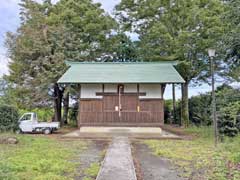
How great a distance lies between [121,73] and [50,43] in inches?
271

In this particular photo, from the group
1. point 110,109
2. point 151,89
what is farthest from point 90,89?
point 151,89

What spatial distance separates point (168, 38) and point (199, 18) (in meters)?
2.31

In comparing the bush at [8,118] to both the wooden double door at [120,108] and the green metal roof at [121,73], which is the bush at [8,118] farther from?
the wooden double door at [120,108]

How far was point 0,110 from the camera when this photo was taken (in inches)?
666

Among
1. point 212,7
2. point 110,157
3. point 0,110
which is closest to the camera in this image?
point 110,157

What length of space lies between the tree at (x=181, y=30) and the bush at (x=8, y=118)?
1013 centimetres

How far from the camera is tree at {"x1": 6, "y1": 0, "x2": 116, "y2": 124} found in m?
21.2

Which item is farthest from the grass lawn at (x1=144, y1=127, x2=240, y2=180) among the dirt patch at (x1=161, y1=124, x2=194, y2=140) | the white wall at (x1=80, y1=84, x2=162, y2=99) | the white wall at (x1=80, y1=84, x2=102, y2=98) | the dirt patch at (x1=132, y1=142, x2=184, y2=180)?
the white wall at (x1=80, y1=84, x2=102, y2=98)

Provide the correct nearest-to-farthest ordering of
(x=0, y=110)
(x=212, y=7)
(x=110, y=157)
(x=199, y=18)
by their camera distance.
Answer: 1. (x=110, y=157)
2. (x=0, y=110)
3. (x=199, y=18)
4. (x=212, y=7)

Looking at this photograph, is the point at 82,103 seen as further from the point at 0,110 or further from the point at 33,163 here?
the point at 33,163

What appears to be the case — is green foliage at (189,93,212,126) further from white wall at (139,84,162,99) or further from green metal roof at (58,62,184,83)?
white wall at (139,84,162,99)

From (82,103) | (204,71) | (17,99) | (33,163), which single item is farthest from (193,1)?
(33,163)

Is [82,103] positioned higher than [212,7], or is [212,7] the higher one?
[212,7]

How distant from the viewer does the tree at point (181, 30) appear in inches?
767
